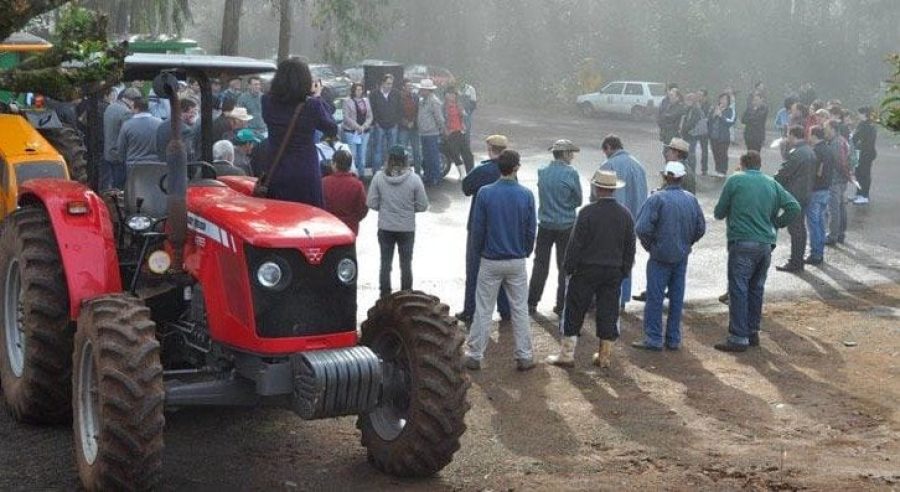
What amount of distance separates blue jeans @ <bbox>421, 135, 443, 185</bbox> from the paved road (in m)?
0.32

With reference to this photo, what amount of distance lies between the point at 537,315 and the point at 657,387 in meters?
2.85

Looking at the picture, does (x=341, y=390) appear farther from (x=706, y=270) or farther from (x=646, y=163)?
(x=646, y=163)

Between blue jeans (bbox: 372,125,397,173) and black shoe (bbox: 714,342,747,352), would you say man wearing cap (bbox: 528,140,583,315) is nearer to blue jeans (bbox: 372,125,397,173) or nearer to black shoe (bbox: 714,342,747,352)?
black shoe (bbox: 714,342,747,352)

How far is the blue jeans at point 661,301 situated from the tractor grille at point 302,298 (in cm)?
529

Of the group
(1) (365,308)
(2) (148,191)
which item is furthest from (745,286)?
(2) (148,191)

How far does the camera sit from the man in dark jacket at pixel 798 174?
55.4 ft

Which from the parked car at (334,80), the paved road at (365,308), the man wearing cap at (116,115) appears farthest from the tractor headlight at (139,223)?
the parked car at (334,80)

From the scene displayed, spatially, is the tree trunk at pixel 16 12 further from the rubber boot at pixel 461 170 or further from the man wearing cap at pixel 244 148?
the rubber boot at pixel 461 170

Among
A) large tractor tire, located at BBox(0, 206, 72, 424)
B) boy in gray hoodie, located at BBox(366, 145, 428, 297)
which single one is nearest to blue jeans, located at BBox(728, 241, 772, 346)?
boy in gray hoodie, located at BBox(366, 145, 428, 297)

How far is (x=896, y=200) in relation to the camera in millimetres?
25438

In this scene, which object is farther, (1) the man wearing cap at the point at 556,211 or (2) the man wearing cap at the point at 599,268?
(1) the man wearing cap at the point at 556,211

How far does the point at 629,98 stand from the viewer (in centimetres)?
4588

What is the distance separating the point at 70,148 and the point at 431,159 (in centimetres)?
1158

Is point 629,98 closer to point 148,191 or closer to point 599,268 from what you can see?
point 599,268
